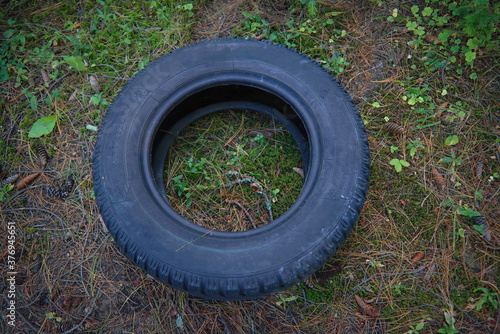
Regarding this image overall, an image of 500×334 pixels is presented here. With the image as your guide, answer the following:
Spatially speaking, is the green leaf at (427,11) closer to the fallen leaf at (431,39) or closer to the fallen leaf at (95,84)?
the fallen leaf at (431,39)

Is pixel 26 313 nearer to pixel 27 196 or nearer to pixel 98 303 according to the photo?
pixel 98 303

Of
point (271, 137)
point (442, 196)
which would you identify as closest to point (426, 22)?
point (442, 196)

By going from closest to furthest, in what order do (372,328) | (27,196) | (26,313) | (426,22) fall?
(372,328) < (26,313) < (27,196) < (426,22)

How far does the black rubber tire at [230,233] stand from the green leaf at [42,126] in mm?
962

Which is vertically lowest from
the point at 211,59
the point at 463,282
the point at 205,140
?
the point at 463,282

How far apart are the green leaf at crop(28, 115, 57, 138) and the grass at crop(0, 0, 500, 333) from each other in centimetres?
2

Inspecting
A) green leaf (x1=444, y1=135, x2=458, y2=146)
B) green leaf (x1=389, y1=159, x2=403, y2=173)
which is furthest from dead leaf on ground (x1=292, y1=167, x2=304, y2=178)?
green leaf (x1=444, y1=135, x2=458, y2=146)

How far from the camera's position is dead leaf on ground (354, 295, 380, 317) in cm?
231

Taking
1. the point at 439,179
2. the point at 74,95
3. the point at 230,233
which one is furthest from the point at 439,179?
the point at 74,95

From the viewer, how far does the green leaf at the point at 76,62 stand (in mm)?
2979

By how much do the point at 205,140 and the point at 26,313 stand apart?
1917 millimetres

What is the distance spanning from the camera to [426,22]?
10.1 feet

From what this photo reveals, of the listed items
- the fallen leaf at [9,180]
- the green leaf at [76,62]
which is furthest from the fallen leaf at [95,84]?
the fallen leaf at [9,180]

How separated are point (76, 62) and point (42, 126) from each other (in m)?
0.67
